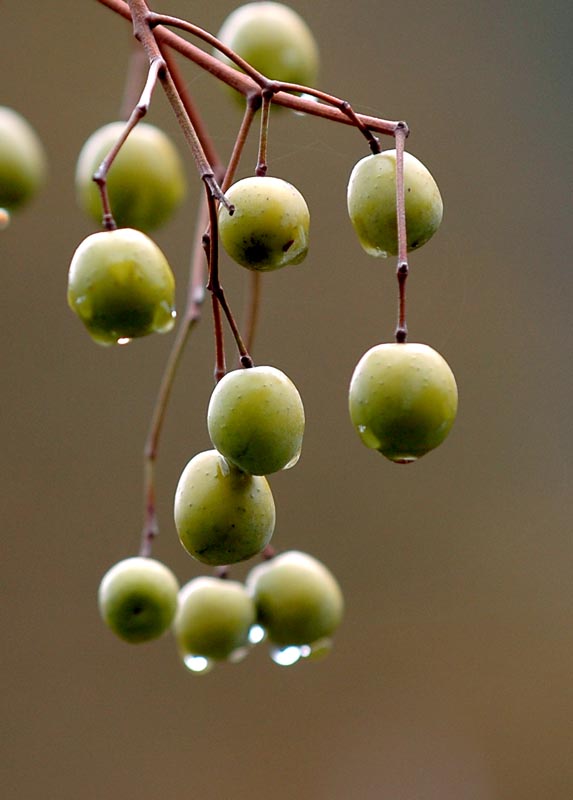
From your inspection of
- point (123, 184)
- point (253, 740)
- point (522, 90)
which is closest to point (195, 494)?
point (123, 184)

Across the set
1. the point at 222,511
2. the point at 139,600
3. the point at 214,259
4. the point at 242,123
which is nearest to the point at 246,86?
the point at 242,123

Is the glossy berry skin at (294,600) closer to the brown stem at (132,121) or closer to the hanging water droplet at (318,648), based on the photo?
the hanging water droplet at (318,648)

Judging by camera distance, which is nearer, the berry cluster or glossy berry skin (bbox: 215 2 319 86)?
the berry cluster

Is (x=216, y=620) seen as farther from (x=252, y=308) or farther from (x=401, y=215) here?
(x=401, y=215)

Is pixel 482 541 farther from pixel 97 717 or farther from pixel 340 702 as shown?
pixel 97 717

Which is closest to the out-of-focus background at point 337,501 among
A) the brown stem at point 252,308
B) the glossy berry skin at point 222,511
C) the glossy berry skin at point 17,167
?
the glossy berry skin at point 17,167

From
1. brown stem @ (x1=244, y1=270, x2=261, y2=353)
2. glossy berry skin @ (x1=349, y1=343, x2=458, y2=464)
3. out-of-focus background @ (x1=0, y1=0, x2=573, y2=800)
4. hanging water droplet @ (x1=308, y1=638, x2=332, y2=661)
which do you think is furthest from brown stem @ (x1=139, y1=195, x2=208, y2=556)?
out-of-focus background @ (x1=0, y1=0, x2=573, y2=800)

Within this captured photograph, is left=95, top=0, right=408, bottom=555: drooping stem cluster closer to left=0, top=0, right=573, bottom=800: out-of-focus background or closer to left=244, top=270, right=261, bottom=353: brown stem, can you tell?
left=244, top=270, right=261, bottom=353: brown stem
